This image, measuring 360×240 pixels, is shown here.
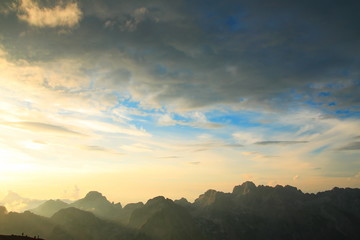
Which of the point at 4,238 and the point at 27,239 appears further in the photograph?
the point at 27,239

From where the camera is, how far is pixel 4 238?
7869cm

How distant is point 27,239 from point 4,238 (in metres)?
7.08

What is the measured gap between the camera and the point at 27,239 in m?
83.9
